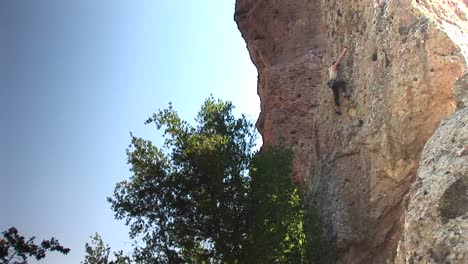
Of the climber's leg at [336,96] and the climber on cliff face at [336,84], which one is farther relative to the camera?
the climber's leg at [336,96]

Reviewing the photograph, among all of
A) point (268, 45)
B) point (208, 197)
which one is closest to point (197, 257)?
point (208, 197)

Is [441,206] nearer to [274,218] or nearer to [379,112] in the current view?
[379,112]

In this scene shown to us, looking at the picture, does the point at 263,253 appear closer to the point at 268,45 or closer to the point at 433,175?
the point at 433,175

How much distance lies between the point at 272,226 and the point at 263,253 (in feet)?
3.90

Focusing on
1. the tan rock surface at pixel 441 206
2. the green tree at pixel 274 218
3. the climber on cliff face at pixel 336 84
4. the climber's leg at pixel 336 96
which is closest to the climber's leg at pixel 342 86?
the climber on cliff face at pixel 336 84

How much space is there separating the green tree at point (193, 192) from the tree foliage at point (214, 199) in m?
0.04

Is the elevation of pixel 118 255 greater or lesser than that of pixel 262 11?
lesser

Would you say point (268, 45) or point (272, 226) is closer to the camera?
point (272, 226)

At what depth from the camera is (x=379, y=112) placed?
1845cm

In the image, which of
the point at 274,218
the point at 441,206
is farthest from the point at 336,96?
the point at 441,206

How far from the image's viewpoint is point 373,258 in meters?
17.9

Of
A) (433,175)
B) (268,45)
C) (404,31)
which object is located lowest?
(433,175)

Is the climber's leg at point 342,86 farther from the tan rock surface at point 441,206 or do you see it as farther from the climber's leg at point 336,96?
the tan rock surface at point 441,206

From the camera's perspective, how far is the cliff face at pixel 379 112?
16766 mm
